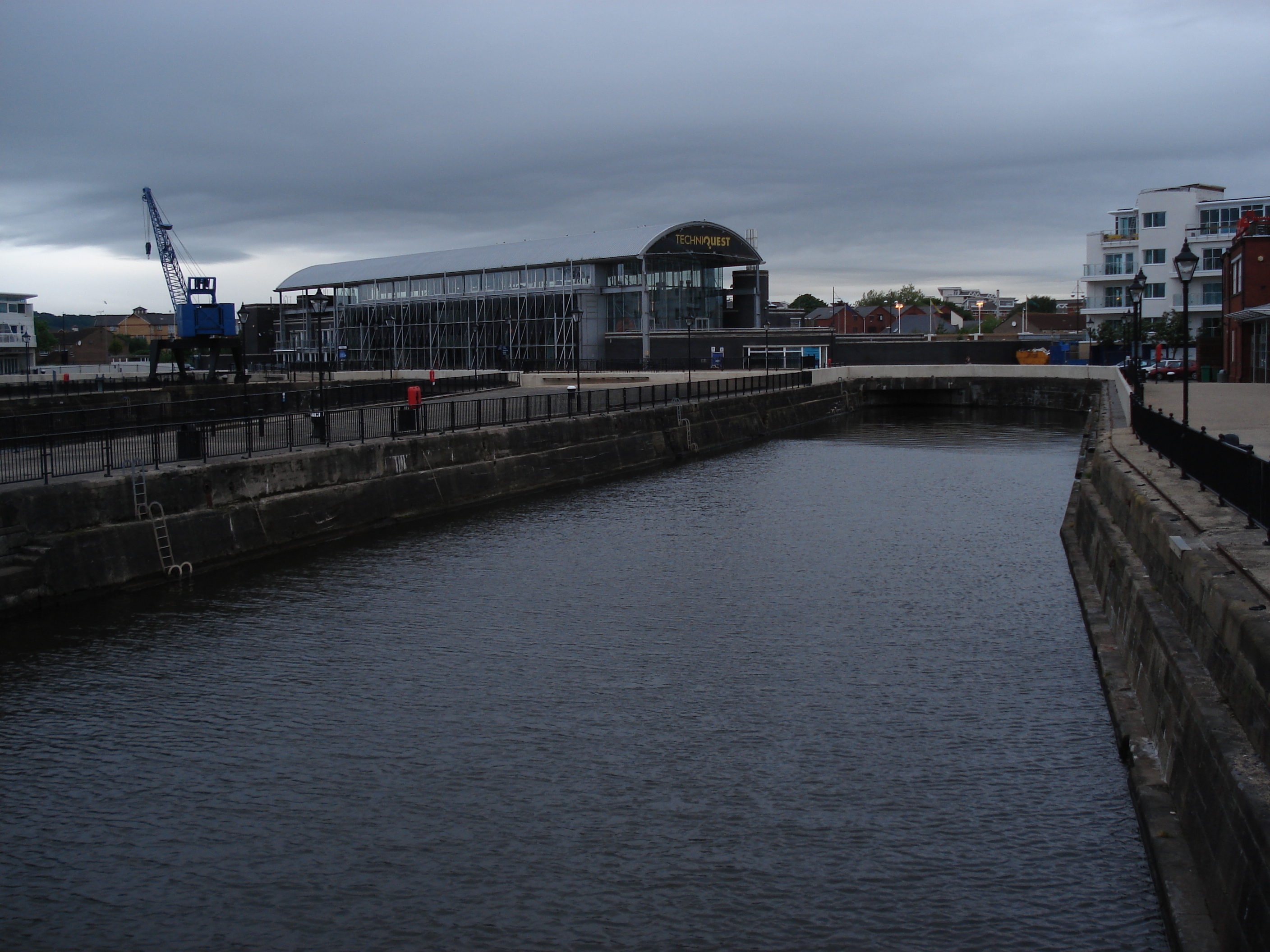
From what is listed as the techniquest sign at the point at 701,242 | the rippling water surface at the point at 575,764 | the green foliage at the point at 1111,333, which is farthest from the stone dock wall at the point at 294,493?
the green foliage at the point at 1111,333

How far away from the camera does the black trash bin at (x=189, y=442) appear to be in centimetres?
2430

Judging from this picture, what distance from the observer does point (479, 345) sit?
297 feet

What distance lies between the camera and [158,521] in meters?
21.4

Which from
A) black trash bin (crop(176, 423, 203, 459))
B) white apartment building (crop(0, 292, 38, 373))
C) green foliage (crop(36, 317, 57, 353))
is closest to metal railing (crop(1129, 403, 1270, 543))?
black trash bin (crop(176, 423, 203, 459))

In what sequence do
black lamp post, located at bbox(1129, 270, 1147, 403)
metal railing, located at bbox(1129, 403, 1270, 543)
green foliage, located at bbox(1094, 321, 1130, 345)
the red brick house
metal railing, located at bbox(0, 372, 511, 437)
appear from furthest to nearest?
green foliage, located at bbox(1094, 321, 1130, 345), the red brick house, metal railing, located at bbox(0, 372, 511, 437), black lamp post, located at bbox(1129, 270, 1147, 403), metal railing, located at bbox(1129, 403, 1270, 543)

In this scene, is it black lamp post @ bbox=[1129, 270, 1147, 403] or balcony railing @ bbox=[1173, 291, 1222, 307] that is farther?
balcony railing @ bbox=[1173, 291, 1222, 307]

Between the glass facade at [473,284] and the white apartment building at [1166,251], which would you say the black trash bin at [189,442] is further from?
the white apartment building at [1166,251]

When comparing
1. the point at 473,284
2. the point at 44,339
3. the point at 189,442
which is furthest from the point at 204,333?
the point at 44,339

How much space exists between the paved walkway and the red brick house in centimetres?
161

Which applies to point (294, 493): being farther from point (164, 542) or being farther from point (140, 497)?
point (140, 497)

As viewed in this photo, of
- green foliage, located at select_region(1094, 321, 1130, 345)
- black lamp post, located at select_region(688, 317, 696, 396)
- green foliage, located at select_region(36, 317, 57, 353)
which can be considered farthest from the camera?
green foliage, located at select_region(36, 317, 57, 353)

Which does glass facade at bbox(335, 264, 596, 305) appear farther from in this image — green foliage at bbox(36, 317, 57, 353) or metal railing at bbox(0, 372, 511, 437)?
green foliage at bbox(36, 317, 57, 353)

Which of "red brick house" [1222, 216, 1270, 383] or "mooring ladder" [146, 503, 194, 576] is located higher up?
"red brick house" [1222, 216, 1270, 383]

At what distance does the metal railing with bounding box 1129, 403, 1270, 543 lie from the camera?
1165 centimetres
